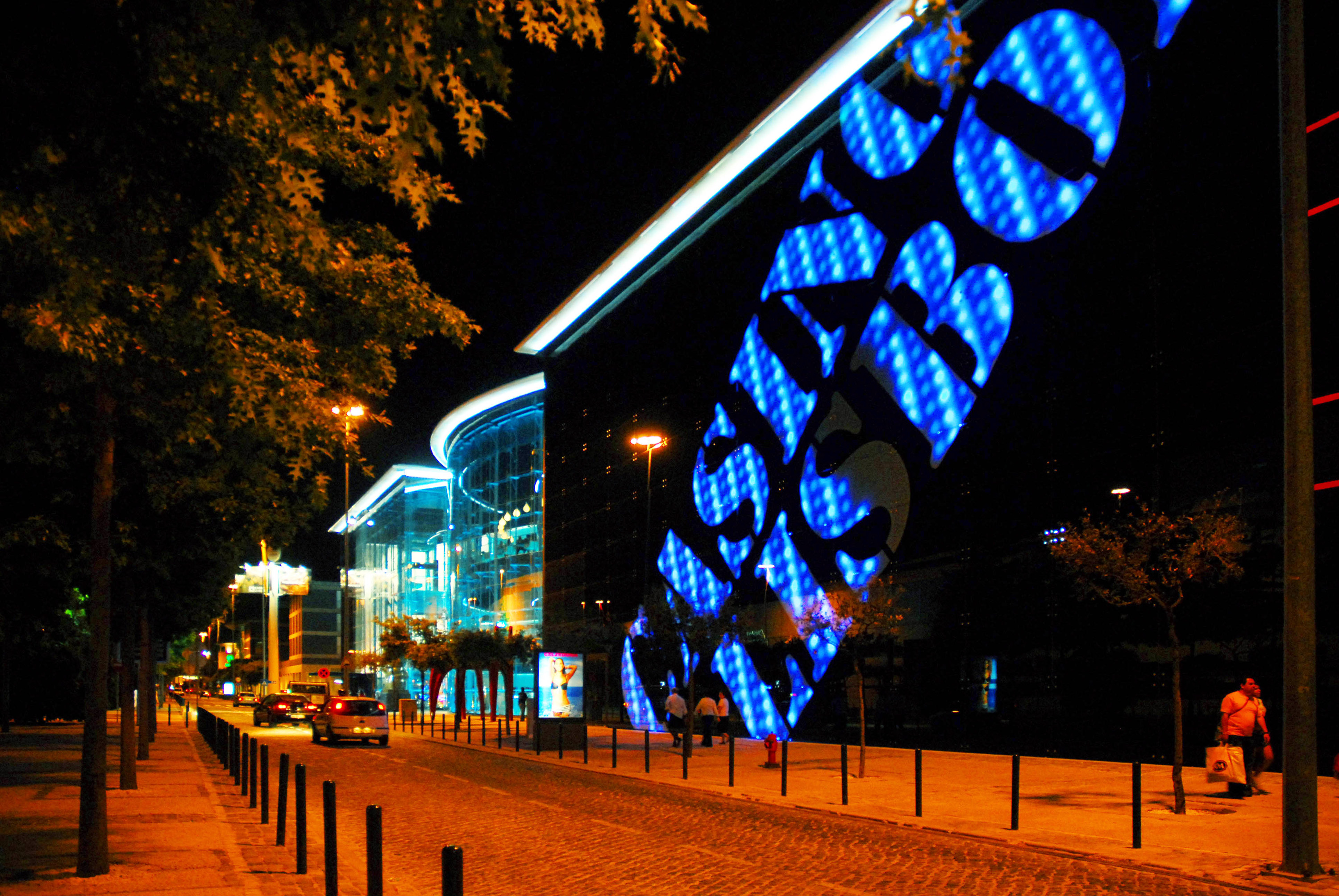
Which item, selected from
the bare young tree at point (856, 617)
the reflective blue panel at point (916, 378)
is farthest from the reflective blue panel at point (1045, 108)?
the bare young tree at point (856, 617)

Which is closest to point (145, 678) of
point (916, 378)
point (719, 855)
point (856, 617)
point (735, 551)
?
point (856, 617)

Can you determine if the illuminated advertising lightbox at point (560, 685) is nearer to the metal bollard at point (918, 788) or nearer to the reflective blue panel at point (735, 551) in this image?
the reflective blue panel at point (735, 551)

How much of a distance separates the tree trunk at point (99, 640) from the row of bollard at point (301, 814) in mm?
1609

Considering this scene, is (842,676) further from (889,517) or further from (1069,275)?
(1069,275)

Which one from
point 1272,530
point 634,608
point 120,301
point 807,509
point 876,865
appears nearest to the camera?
point 120,301

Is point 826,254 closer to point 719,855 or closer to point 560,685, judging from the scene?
point 560,685

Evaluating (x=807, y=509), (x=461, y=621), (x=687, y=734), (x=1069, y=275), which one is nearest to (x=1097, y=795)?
(x=687, y=734)

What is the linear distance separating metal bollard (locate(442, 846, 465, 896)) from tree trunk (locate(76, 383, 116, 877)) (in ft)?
24.3

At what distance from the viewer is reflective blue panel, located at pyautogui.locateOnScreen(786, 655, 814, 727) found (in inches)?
1330

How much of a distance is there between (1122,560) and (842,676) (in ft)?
55.8

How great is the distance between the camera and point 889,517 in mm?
30234

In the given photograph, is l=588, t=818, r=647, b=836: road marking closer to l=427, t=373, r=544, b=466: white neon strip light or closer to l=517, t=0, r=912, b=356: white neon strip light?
l=517, t=0, r=912, b=356: white neon strip light

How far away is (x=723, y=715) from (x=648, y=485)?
7087 mm

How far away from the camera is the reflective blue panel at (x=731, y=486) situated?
37.1m
